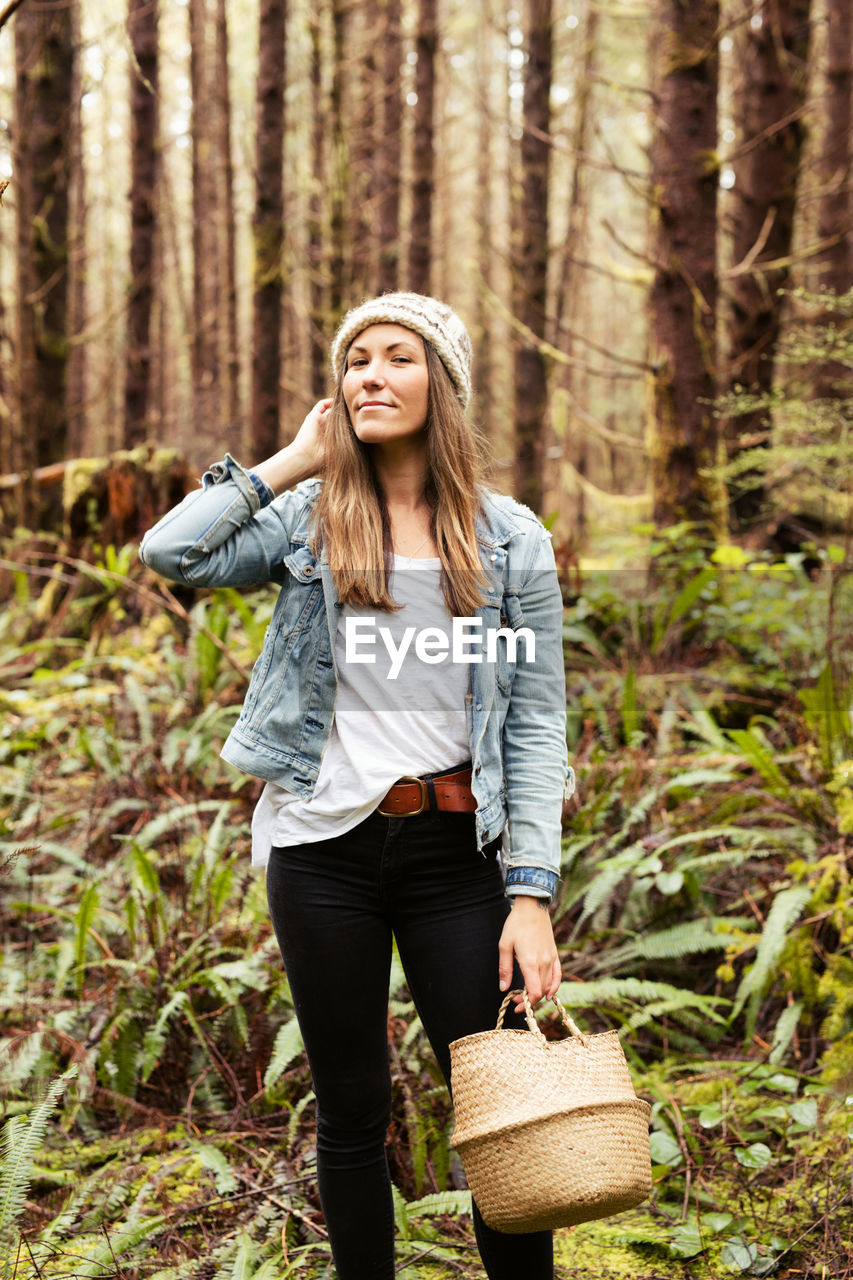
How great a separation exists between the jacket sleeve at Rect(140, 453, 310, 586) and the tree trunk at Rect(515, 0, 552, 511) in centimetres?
860

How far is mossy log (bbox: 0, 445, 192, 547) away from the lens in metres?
7.37

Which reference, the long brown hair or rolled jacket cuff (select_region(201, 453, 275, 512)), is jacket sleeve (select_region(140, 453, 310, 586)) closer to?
rolled jacket cuff (select_region(201, 453, 275, 512))

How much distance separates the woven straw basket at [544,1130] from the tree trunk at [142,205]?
1007cm

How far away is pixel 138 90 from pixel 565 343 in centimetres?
1269

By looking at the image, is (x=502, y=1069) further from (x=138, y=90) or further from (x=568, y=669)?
(x=138, y=90)

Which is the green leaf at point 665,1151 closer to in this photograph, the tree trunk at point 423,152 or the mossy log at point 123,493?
the mossy log at point 123,493

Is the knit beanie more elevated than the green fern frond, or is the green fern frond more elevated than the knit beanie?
the knit beanie

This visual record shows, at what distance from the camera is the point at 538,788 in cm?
215

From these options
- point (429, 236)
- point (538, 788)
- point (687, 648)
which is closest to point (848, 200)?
point (429, 236)

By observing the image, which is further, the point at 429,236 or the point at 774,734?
the point at 429,236

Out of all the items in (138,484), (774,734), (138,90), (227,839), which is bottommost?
(227,839)

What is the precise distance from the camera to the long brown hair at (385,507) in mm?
2127

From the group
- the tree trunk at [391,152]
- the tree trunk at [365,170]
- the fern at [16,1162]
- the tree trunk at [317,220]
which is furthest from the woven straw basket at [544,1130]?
the tree trunk at [391,152]

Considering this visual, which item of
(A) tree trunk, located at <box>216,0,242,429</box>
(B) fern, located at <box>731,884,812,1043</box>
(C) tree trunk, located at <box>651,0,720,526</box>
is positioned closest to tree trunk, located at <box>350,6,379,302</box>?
(A) tree trunk, located at <box>216,0,242,429</box>
